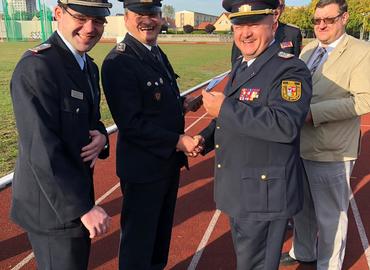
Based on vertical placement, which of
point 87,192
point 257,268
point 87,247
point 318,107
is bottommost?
point 257,268

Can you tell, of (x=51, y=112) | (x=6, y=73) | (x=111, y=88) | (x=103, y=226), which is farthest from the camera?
(x=6, y=73)

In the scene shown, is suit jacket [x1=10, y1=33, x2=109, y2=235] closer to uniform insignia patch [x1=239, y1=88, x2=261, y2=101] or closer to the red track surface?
uniform insignia patch [x1=239, y1=88, x2=261, y2=101]

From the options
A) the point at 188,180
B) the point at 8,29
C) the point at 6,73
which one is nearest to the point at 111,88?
the point at 188,180

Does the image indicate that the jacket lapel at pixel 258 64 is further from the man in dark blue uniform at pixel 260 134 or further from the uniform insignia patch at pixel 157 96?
the uniform insignia patch at pixel 157 96

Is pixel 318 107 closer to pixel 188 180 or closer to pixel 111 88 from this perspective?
Answer: pixel 111 88

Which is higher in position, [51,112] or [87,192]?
[51,112]

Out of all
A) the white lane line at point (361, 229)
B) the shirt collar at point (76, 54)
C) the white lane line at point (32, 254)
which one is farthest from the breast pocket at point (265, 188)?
the white lane line at point (32, 254)

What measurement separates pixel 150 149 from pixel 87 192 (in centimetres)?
87

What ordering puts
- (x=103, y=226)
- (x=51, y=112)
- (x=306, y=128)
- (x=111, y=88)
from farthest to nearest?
(x=306, y=128), (x=111, y=88), (x=103, y=226), (x=51, y=112)

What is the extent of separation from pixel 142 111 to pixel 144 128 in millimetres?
129

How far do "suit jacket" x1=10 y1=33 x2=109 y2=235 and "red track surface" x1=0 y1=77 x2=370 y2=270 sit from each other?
1.71 metres

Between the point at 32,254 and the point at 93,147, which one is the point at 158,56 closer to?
the point at 93,147

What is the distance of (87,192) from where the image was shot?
1.93 metres

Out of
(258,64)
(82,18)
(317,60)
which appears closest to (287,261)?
(317,60)
